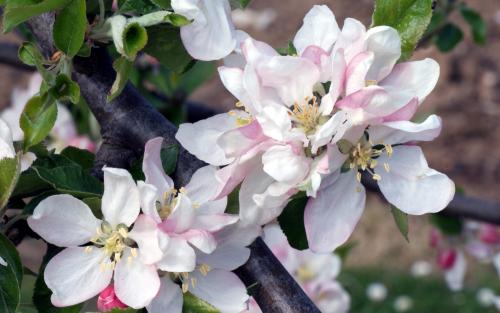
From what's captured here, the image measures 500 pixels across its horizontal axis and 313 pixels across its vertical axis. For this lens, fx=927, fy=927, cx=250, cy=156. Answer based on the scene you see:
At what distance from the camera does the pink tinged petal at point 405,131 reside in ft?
2.39

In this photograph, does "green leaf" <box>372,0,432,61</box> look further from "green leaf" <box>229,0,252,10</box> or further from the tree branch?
the tree branch

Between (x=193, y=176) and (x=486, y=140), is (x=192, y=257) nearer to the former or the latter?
(x=193, y=176)

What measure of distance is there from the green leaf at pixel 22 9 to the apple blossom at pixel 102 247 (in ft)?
0.48

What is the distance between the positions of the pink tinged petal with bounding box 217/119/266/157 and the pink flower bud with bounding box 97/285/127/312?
16 cm

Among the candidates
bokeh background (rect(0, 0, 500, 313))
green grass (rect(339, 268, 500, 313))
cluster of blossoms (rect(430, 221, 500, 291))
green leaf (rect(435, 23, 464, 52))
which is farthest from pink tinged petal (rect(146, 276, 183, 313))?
bokeh background (rect(0, 0, 500, 313))

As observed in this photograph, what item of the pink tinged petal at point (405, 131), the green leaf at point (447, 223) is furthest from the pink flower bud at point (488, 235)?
the pink tinged petal at point (405, 131)

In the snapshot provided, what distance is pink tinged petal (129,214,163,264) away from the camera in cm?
74

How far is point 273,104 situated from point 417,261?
12.1 ft

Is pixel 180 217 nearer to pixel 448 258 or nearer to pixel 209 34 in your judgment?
pixel 209 34

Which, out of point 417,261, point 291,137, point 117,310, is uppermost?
point 291,137

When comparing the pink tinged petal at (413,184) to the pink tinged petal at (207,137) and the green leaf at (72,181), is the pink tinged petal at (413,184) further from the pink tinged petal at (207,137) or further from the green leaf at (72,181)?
the green leaf at (72,181)

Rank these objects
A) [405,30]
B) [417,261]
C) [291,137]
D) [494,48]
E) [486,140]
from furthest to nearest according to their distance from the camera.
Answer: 1. [494,48]
2. [486,140]
3. [417,261]
4. [405,30]
5. [291,137]

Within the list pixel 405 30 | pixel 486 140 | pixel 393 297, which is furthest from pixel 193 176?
pixel 486 140

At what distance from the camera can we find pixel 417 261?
430 cm
